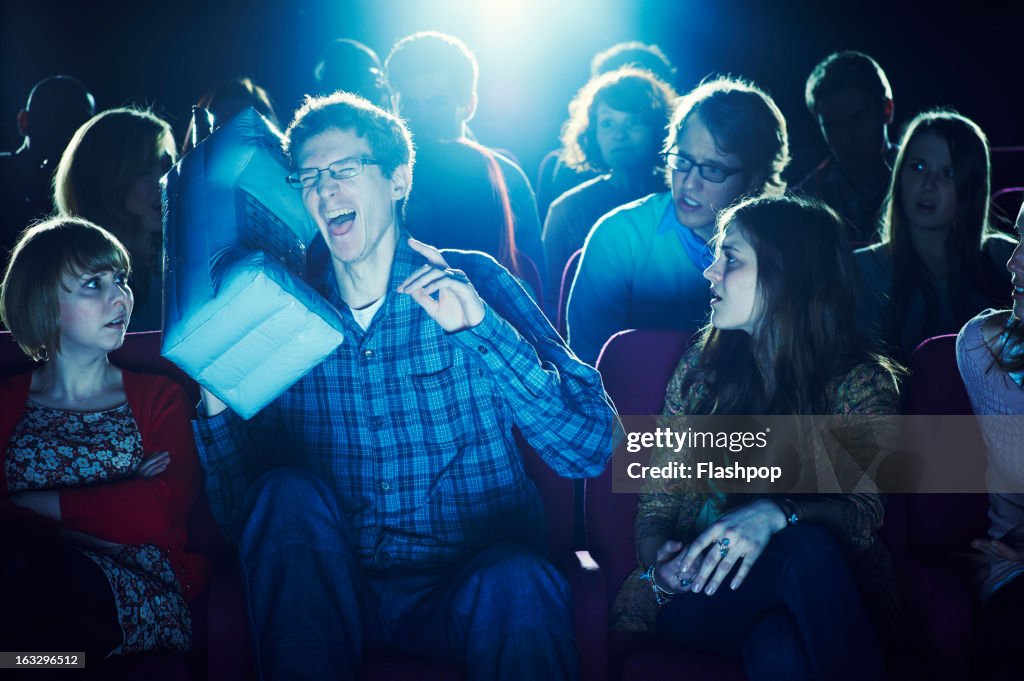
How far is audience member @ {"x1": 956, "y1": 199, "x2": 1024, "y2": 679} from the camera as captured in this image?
156cm

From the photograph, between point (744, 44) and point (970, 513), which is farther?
point (744, 44)

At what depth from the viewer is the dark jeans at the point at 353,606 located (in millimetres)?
1414

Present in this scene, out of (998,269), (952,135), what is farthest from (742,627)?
(952,135)

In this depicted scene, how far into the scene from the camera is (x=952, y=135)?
240cm

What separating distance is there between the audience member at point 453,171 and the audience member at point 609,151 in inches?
11.2

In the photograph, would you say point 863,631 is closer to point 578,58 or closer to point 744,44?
point 744,44

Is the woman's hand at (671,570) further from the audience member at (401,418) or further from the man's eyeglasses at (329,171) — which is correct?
the man's eyeglasses at (329,171)

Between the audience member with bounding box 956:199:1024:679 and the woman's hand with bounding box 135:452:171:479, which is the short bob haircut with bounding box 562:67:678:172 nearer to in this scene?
the audience member with bounding box 956:199:1024:679

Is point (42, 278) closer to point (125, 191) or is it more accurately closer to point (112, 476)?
point (112, 476)

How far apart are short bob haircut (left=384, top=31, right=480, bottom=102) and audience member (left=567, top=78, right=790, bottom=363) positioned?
0.85m

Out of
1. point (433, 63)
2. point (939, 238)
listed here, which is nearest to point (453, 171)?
point (433, 63)

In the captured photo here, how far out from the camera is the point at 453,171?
274 cm

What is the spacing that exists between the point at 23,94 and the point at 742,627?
491 centimetres

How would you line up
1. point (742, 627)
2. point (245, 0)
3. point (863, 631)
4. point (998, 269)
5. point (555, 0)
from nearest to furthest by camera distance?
point (863, 631)
point (742, 627)
point (998, 269)
point (245, 0)
point (555, 0)
